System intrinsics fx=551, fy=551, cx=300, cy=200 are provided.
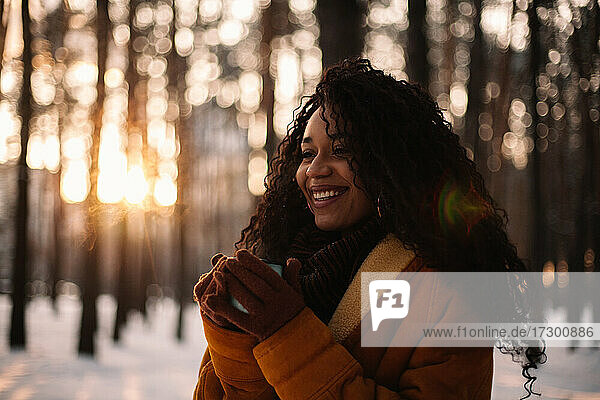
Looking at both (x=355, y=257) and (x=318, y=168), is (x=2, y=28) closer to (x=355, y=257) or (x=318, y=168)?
(x=318, y=168)

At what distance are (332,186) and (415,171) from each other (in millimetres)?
223

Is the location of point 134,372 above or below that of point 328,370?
below

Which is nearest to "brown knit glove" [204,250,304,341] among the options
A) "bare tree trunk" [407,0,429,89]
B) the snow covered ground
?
the snow covered ground

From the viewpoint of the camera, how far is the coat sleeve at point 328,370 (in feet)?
3.77

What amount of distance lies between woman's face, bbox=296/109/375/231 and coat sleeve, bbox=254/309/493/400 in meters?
0.36

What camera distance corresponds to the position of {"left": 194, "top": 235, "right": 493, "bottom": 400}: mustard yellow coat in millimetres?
1153

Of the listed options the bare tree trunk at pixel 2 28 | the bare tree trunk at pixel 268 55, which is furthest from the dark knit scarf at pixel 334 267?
the bare tree trunk at pixel 2 28

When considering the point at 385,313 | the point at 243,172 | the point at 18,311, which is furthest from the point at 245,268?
the point at 243,172

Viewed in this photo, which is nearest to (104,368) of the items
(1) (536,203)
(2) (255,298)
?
(1) (536,203)

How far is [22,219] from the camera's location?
9320 millimetres

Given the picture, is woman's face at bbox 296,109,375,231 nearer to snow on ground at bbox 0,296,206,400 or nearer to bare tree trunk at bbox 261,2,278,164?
snow on ground at bbox 0,296,206,400

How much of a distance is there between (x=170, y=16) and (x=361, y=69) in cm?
1003

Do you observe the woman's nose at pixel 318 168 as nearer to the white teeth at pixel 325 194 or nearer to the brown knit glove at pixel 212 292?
the white teeth at pixel 325 194

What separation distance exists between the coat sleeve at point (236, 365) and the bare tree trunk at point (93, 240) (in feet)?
27.2
